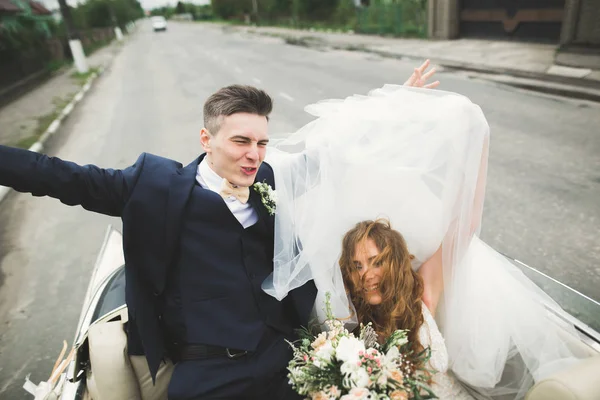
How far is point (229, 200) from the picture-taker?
189 cm

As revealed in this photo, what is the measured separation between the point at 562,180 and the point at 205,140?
4.66m

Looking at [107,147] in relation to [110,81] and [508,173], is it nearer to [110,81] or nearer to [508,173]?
[508,173]

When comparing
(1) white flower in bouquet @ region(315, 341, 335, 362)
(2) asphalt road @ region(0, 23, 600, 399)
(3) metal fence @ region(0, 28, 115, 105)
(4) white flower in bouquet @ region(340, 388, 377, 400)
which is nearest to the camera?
(4) white flower in bouquet @ region(340, 388, 377, 400)

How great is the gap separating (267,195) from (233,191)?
187 millimetres

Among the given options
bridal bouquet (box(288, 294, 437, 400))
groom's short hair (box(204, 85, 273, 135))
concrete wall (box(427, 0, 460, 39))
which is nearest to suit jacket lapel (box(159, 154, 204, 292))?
groom's short hair (box(204, 85, 273, 135))

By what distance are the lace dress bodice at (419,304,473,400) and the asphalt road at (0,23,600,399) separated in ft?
4.45

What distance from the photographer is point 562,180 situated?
4.93 metres

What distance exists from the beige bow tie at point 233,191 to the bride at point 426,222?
219 millimetres

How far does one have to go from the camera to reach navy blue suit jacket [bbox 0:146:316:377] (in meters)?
1.63

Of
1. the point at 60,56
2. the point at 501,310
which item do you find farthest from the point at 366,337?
the point at 60,56

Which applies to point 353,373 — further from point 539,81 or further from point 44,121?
point 44,121

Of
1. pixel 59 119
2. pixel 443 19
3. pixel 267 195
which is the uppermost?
pixel 267 195

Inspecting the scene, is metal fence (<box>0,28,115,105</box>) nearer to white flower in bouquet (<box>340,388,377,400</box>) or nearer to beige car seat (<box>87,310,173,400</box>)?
beige car seat (<box>87,310,173,400</box>)

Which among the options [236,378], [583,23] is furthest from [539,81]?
[236,378]
